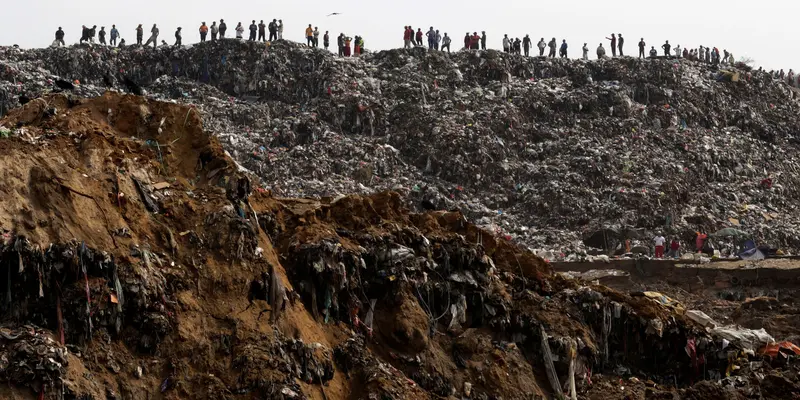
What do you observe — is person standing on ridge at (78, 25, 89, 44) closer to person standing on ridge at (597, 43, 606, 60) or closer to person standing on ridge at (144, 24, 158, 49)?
person standing on ridge at (144, 24, 158, 49)

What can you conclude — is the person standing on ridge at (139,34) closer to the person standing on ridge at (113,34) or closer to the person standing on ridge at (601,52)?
the person standing on ridge at (113,34)

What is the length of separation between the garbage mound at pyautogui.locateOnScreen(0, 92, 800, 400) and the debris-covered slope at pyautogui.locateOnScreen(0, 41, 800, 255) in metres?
12.2

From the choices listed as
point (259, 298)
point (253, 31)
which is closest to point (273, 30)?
point (253, 31)

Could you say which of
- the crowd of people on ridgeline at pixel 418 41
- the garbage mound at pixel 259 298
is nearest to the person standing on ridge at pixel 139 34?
the crowd of people on ridgeline at pixel 418 41

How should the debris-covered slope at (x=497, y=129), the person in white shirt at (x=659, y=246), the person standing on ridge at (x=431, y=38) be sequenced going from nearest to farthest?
the person in white shirt at (x=659, y=246)
the debris-covered slope at (x=497, y=129)
the person standing on ridge at (x=431, y=38)

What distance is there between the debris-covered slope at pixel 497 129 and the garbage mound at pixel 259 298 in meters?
12.2

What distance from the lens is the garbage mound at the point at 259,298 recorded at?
977cm

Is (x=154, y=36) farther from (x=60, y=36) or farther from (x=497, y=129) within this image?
(x=497, y=129)

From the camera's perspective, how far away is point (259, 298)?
11.3 m

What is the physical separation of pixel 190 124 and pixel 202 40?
22.7m

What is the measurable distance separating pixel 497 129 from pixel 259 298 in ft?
75.5

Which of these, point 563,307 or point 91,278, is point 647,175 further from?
point 91,278

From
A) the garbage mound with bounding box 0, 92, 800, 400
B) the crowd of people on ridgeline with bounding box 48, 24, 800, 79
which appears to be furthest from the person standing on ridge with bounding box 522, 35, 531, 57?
the garbage mound with bounding box 0, 92, 800, 400

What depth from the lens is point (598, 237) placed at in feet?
91.6
